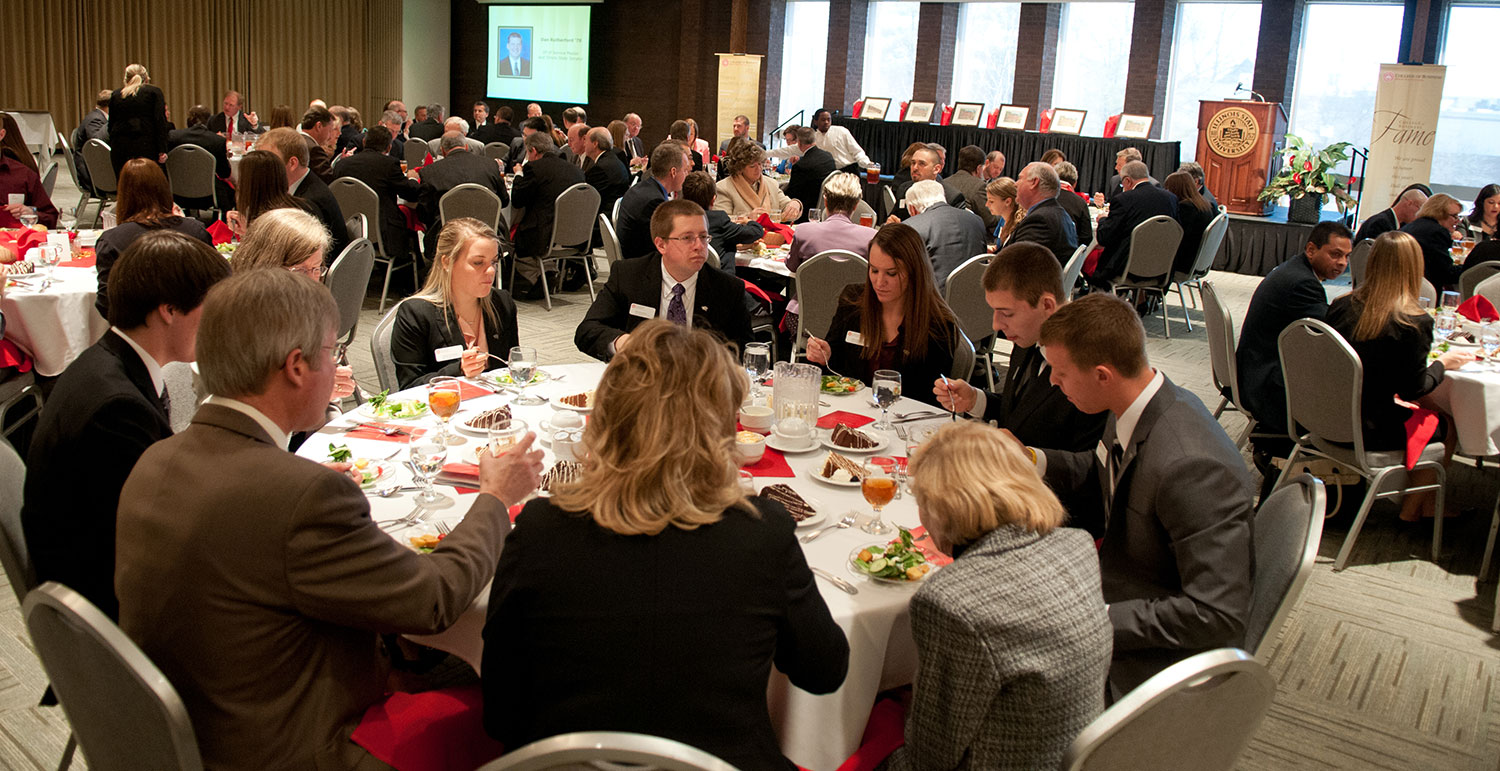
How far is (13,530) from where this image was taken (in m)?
1.94

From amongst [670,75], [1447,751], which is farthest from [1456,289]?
[670,75]

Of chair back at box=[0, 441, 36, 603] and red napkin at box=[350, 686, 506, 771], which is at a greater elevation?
chair back at box=[0, 441, 36, 603]

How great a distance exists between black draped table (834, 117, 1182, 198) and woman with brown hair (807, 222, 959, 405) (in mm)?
9406

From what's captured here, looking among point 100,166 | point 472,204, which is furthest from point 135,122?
point 472,204

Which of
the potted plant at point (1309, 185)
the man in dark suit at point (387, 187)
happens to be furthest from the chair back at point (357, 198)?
the potted plant at point (1309, 185)

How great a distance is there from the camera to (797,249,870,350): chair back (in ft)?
17.1

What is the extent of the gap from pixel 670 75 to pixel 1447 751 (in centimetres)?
1524

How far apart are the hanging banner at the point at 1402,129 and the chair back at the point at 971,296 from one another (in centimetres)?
719

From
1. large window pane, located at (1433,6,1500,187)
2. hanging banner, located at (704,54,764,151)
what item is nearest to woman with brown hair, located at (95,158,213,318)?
hanging banner, located at (704,54,764,151)

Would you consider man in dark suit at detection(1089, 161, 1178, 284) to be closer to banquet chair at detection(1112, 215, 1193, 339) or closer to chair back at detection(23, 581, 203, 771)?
banquet chair at detection(1112, 215, 1193, 339)

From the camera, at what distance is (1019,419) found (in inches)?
116

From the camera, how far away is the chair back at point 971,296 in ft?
18.3

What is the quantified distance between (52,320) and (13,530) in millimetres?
2754

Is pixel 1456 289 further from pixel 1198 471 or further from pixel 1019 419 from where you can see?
pixel 1198 471
